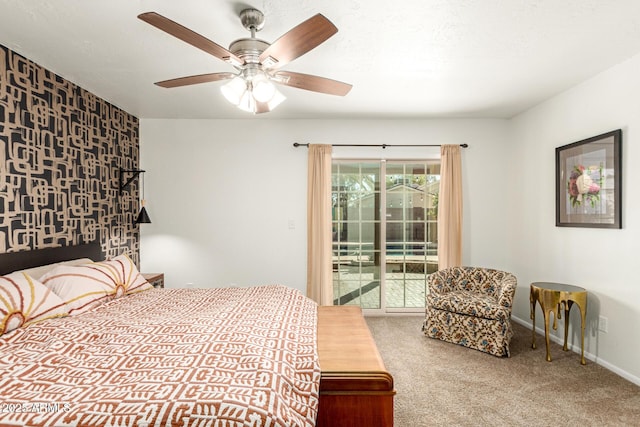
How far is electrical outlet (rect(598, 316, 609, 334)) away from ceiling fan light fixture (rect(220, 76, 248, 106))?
11.3 ft

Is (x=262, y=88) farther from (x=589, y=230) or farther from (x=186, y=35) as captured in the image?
(x=589, y=230)

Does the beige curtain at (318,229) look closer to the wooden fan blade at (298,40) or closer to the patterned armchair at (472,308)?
the patterned armchair at (472,308)

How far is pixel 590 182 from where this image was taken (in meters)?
3.16

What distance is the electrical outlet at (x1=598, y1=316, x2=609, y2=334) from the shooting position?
3.00 m

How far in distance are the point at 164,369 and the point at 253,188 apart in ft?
10.5

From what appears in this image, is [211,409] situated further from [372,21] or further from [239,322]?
[372,21]

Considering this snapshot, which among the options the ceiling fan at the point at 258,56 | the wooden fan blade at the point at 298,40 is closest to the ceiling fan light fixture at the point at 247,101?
the ceiling fan at the point at 258,56

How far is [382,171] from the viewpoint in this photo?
459cm

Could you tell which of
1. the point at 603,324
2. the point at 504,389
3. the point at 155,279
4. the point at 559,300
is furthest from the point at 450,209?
the point at 155,279

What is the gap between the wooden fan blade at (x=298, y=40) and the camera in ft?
5.17

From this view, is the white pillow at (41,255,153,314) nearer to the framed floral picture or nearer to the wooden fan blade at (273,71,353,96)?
the wooden fan blade at (273,71,353,96)

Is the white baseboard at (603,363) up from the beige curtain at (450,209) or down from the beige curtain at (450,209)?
down

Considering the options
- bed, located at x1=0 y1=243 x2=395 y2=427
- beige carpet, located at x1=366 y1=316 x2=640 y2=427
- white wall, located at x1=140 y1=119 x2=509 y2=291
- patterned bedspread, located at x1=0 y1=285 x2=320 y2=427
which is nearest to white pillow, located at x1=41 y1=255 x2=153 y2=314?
bed, located at x1=0 y1=243 x2=395 y2=427

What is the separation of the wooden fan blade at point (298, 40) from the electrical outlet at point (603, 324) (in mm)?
3268
